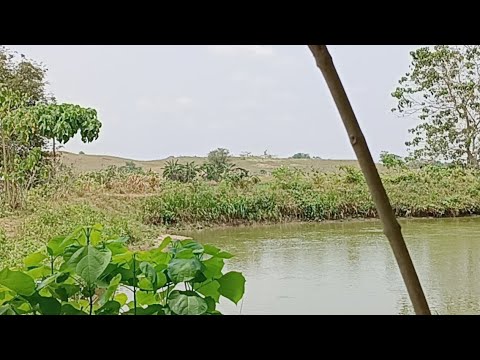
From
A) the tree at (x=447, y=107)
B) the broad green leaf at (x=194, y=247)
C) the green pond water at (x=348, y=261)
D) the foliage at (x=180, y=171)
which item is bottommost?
the green pond water at (x=348, y=261)

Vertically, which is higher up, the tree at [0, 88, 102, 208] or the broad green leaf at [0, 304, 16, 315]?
the tree at [0, 88, 102, 208]

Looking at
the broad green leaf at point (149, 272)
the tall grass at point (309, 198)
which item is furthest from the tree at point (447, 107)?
the broad green leaf at point (149, 272)

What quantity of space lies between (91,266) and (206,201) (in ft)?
2.63

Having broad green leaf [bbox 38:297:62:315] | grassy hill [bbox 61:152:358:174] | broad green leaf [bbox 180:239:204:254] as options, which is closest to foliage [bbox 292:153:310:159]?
grassy hill [bbox 61:152:358:174]

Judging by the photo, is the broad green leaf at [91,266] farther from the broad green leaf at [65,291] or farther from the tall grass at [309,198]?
the tall grass at [309,198]

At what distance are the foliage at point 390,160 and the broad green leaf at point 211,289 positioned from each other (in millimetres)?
565

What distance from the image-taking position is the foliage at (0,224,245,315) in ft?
2.78

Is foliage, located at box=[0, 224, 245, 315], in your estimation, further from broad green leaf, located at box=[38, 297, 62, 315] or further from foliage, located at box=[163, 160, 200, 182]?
foliage, located at box=[163, 160, 200, 182]

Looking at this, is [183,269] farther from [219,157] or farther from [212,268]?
[219,157]

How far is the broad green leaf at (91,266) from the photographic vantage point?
0.86m

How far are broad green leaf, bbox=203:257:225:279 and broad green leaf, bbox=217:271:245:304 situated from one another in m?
0.01
